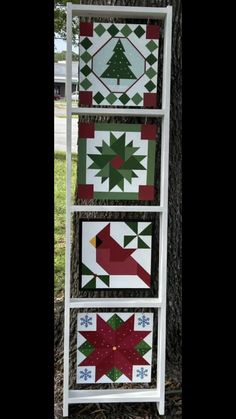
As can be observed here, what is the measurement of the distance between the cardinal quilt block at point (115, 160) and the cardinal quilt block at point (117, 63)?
0.40ft

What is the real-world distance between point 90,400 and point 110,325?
1.15 ft

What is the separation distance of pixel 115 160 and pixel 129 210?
0.23 metres

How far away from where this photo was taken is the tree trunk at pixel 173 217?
2254 mm

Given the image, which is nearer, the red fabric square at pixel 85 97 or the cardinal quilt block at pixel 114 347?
the red fabric square at pixel 85 97

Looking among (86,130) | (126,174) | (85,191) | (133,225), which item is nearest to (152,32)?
(86,130)

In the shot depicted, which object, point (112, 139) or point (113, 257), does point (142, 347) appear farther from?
point (112, 139)

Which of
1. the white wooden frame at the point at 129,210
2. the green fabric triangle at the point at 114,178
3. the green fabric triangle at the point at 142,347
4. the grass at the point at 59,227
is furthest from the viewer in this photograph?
the grass at the point at 59,227

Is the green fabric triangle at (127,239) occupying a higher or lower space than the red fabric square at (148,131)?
lower

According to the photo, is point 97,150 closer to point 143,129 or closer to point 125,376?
point 143,129

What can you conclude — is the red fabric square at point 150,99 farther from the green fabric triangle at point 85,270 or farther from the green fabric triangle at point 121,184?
the green fabric triangle at point 85,270

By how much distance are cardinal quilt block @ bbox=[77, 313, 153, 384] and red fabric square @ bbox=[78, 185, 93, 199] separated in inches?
21.6

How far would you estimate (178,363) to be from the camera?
99.1 inches

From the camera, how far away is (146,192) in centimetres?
219

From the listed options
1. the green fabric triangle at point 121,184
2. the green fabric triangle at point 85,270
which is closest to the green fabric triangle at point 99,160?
the green fabric triangle at point 121,184
